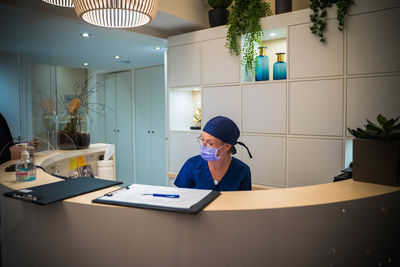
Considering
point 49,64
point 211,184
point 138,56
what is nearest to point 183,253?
point 211,184

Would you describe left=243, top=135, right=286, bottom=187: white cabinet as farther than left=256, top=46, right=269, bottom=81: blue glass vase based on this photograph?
No

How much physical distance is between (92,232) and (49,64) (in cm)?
158

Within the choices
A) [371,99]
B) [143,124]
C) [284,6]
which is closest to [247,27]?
[284,6]

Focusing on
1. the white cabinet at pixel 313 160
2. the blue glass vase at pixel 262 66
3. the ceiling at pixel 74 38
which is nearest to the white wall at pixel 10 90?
the ceiling at pixel 74 38

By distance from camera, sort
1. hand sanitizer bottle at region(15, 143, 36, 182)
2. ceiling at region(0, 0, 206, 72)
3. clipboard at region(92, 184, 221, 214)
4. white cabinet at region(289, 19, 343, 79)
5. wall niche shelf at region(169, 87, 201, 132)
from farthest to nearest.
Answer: wall niche shelf at region(169, 87, 201, 132) < white cabinet at region(289, 19, 343, 79) < ceiling at region(0, 0, 206, 72) < hand sanitizer bottle at region(15, 143, 36, 182) < clipboard at region(92, 184, 221, 214)

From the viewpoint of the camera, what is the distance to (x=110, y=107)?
657 cm

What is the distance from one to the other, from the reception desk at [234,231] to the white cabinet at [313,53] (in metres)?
1.59

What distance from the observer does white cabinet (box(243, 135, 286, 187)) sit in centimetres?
300

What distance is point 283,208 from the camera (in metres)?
1.11

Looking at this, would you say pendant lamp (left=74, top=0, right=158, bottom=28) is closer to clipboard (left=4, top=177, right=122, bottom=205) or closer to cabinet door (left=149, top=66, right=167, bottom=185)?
clipboard (left=4, top=177, right=122, bottom=205)

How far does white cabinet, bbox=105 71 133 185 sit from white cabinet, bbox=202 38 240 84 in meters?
3.06

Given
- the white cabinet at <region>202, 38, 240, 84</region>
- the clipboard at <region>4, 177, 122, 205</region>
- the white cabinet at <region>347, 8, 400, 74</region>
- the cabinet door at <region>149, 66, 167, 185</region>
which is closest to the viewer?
the clipboard at <region>4, 177, 122, 205</region>

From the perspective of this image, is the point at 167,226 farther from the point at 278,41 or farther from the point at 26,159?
the point at 278,41

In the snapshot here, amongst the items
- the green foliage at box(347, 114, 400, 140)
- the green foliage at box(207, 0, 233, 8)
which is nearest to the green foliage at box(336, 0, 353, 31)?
the green foliage at box(207, 0, 233, 8)
